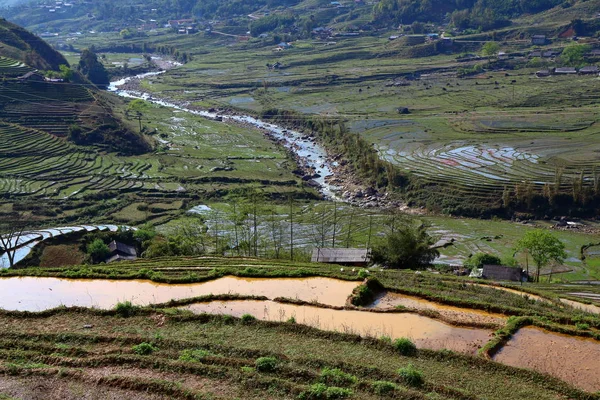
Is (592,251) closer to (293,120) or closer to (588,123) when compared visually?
(588,123)

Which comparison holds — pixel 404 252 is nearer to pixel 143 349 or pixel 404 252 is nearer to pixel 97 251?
pixel 143 349

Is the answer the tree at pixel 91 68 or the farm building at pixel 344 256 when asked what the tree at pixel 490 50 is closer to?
the tree at pixel 91 68

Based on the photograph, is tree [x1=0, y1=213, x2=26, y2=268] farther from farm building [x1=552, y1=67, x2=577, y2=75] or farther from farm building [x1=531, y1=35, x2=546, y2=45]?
farm building [x1=531, y1=35, x2=546, y2=45]

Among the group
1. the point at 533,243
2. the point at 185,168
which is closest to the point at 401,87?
the point at 185,168

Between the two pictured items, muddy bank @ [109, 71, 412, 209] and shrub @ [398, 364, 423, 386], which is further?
muddy bank @ [109, 71, 412, 209]

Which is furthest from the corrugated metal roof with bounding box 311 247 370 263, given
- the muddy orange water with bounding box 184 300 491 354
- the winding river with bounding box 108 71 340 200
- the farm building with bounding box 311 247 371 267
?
the winding river with bounding box 108 71 340 200

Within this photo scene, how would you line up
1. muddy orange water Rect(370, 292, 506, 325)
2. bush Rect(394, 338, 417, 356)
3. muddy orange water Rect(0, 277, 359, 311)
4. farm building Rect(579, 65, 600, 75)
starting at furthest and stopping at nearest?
farm building Rect(579, 65, 600, 75) → muddy orange water Rect(0, 277, 359, 311) → muddy orange water Rect(370, 292, 506, 325) → bush Rect(394, 338, 417, 356)

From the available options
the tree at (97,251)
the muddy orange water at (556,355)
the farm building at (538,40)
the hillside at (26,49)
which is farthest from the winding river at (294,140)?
the farm building at (538,40)

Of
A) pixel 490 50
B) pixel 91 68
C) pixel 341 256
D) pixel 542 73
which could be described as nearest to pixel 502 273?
pixel 341 256
